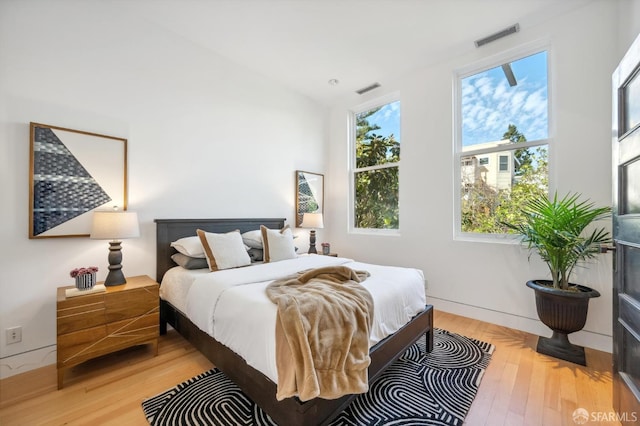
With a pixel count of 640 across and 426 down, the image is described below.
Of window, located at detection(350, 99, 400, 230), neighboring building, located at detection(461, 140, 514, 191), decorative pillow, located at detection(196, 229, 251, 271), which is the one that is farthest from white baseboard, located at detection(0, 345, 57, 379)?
neighboring building, located at detection(461, 140, 514, 191)

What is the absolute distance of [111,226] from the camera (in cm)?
209

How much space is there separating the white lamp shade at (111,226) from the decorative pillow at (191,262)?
0.53 meters

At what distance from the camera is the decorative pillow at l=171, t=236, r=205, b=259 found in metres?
2.55

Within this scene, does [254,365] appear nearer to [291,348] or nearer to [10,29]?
[291,348]

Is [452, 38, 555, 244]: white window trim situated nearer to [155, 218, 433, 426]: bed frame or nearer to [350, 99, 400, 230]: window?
[350, 99, 400, 230]: window

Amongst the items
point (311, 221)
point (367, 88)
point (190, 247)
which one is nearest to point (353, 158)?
point (367, 88)

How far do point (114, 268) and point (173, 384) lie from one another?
1068 millimetres

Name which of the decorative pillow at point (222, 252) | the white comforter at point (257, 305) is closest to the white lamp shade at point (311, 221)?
the decorative pillow at point (222, 252)

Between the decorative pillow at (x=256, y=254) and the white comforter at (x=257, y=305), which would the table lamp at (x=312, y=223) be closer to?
the decorative pillow at (x=256, y=254)

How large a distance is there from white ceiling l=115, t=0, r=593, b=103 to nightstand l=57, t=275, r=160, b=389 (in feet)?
8.63

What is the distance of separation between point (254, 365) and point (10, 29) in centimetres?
305

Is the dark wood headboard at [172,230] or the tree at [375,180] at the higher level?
the tree at [375,180]

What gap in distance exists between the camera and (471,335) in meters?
2.64

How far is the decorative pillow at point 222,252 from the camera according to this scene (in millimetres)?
2469
